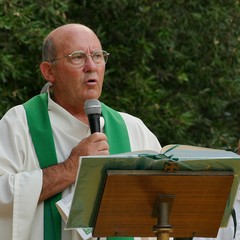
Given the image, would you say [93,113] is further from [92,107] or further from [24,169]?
[24,169]

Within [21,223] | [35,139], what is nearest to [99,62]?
[35,139]

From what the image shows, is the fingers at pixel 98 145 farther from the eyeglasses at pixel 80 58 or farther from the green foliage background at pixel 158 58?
the green foliage background at pixel 158 58

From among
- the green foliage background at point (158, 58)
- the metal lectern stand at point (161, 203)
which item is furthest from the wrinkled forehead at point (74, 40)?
the green foliage background at point (158, 58)

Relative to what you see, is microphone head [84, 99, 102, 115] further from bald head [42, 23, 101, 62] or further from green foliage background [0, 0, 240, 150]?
green foliage background [0, 0, 240, 150]

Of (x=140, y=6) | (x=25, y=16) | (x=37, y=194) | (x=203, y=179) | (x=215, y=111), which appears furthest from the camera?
(x=215, y=111)

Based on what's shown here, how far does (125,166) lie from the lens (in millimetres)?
6285

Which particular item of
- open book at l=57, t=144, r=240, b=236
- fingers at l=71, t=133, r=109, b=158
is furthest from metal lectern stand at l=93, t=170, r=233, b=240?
fingers at l=71, t=133, r=109, b=158

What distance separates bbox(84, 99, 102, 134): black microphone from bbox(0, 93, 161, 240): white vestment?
46 cm

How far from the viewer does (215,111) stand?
496 inches

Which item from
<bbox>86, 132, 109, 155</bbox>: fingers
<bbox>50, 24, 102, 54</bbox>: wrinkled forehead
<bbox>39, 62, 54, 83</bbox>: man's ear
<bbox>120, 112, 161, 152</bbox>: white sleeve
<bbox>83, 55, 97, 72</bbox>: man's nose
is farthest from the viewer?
<bbox>120, 112, 161, 152</bbox>: white sleeve

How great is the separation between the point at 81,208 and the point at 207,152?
0.78 meters

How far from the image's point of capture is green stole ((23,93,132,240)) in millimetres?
7203

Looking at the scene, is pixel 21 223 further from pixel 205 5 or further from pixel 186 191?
pixel 205 5

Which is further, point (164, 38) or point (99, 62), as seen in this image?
point (164, 38)
